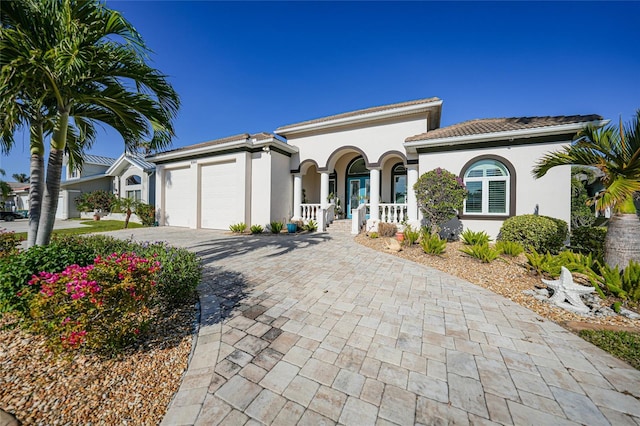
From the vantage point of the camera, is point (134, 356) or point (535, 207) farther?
point (535, 207)

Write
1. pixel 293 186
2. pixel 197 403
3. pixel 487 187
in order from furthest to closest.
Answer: pixel 293 186 < pixel 487 187 < pixel 197 403

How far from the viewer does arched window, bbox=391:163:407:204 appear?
540 inches

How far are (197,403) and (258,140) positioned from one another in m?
12.0

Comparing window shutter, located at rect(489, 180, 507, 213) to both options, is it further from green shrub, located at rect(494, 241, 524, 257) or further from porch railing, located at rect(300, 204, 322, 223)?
porch railing, located at rect(300, 204, 322, 223)

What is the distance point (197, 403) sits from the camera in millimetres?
2080

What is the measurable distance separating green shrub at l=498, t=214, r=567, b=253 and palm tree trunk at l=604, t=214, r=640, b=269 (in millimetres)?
2294

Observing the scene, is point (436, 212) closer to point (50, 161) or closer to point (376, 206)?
point (376, 206)

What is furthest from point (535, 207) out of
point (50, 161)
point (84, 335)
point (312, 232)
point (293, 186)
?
point (50, 161)

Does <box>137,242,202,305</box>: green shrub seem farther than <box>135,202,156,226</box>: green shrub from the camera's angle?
No

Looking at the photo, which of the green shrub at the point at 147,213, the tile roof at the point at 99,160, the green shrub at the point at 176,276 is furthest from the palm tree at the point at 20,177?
the green shrub at the point at 176,276

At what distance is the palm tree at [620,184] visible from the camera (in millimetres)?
4660

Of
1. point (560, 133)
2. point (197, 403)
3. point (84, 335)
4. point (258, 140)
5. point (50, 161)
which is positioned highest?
point (258, 140)

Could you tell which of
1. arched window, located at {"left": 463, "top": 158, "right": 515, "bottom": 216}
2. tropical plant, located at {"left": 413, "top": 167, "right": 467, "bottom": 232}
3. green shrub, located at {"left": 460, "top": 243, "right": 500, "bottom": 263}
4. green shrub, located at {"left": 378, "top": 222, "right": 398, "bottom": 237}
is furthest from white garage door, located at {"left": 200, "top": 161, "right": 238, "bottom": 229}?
arched window, located at {"left": 463, "top": 158, "right": 515, "bottom": 216}

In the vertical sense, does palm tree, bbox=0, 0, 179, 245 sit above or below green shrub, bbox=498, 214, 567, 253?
above
